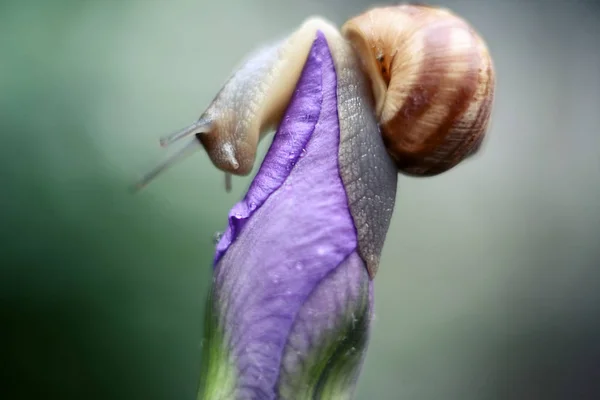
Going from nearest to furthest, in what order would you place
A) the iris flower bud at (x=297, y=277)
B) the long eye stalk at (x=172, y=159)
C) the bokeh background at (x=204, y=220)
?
the iris flower bud at (x=297, y=277)
the long eye stalk at (x=172, y=159)
the bokeh background at (x=204, y=220)

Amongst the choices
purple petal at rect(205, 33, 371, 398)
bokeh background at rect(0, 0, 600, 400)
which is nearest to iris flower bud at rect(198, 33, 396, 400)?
purple petal at rect(205, 33, 371, 398)

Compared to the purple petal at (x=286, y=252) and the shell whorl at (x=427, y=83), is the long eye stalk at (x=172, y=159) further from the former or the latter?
the shell whorl at (x=427, y=83)

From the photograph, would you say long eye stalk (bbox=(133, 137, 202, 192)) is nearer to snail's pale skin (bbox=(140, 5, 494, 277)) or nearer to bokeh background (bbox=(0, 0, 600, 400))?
snail's pale skin (bbox=(140, 5, 494, 277))

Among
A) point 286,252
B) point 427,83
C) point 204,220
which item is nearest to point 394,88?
point 427,83

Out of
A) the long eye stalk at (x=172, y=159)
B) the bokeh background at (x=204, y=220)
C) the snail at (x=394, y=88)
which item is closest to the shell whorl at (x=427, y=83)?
the snail at (x=394, y=88)

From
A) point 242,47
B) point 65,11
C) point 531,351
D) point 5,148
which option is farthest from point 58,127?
point 531,351
